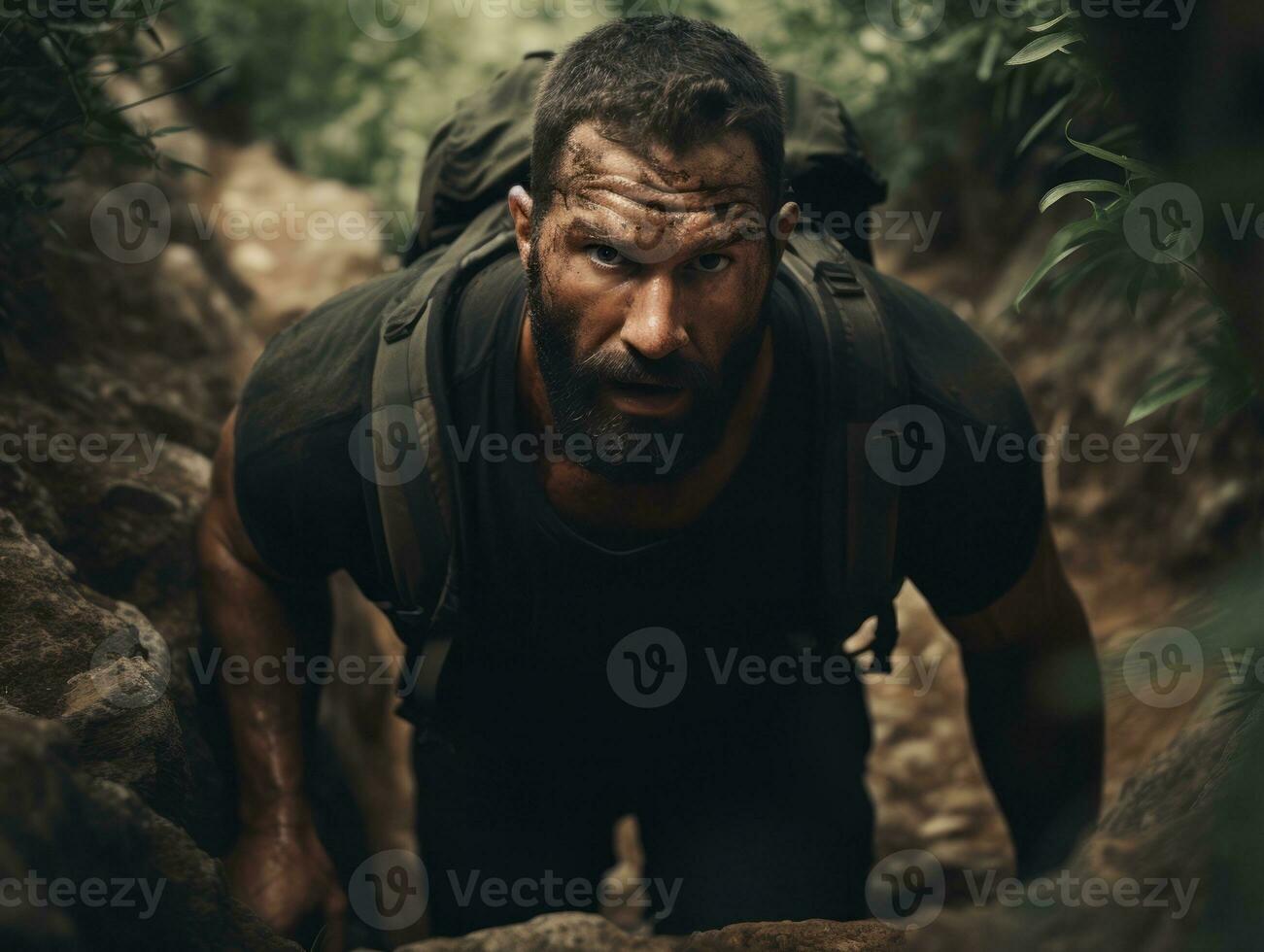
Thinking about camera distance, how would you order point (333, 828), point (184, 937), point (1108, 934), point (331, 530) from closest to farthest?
point (1108, 934)
point (184, 937)
point (331, 530)
point (333, 828)

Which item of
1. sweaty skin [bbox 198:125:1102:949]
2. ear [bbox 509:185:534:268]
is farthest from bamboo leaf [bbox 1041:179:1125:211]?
ear [bbox 509:185:534:268]

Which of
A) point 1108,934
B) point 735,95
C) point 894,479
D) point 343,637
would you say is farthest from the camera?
point 343,637

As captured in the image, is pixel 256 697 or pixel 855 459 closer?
pixel 855 459

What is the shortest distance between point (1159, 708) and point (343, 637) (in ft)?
7.02

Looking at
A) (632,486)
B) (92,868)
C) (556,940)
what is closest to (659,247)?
(632,486)

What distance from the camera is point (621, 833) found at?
403 centimetres

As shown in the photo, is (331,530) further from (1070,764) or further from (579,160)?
(1070,764)

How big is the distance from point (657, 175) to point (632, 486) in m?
0.54

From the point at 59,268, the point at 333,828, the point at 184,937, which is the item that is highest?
the point at 59,268

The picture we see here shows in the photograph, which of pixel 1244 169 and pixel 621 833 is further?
pixel 621 833

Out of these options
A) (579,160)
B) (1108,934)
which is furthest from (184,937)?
(579,160)

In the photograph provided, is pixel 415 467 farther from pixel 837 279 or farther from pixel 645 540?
pixel 837 279

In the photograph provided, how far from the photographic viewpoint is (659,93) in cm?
180

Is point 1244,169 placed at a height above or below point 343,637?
above
